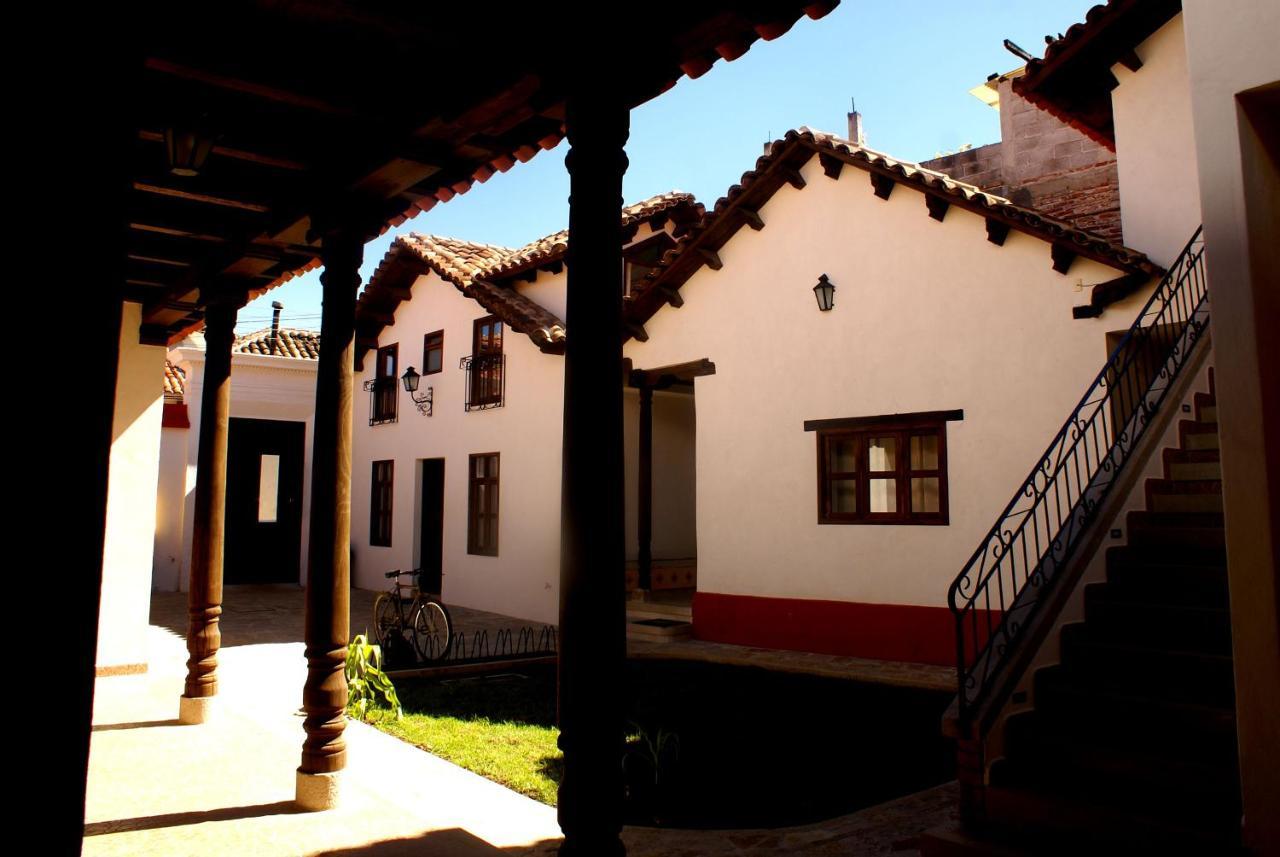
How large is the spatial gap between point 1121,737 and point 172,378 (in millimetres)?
17807

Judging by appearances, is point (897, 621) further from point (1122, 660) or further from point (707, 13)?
point (707, 13)

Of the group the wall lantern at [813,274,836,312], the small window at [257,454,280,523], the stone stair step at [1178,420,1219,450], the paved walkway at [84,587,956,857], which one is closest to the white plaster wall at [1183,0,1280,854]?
the paved walkway at [84,587,956,857]

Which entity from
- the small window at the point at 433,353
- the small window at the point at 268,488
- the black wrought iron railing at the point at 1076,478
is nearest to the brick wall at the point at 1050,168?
the black wrought iron railing at the point at 1076,478

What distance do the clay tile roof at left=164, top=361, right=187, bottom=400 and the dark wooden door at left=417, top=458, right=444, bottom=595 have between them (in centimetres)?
530

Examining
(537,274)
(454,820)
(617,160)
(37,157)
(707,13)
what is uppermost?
(537,274)

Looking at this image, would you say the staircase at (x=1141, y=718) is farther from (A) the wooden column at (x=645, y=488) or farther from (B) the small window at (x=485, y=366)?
(B) the small window at (x=485, y=366)

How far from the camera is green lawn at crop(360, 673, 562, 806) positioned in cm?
546

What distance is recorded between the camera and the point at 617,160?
2.80 meters

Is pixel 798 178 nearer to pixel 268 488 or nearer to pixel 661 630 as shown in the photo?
pixel 661 630

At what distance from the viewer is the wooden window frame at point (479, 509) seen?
14133mm

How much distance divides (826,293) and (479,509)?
7.30 m

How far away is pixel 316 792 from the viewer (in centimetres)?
442

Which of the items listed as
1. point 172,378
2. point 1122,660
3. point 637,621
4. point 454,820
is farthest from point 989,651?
point 172,378

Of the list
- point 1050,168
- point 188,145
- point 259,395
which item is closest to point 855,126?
point 1050,168
